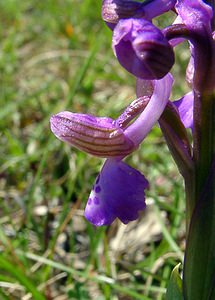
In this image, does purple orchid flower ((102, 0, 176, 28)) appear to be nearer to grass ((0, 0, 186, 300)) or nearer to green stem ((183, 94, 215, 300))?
green stem ((183, 94, 215, 300))

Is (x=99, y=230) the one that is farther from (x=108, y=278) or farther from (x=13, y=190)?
(x=13, y=190)

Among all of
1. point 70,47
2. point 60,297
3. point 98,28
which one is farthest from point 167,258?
point 98,28

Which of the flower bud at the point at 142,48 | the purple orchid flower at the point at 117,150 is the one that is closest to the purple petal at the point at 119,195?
the purple orchid flower at the point at 117,150

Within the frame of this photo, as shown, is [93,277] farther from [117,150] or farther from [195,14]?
[195,14]

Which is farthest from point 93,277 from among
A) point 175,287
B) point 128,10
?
point 128,10

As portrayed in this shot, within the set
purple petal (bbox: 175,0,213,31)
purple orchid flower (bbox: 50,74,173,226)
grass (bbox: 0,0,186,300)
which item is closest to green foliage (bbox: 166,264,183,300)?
purple orchid flower (bbox: 50,74,173,226)

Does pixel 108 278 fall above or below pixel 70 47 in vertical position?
below

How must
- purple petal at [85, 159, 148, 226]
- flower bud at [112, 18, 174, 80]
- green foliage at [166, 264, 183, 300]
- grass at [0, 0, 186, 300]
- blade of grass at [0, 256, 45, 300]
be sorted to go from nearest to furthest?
flower bud at [112, 18, 174, 80]
purple petal at [85, 159, 148, 226]
green foliage at [166, 264, 183, 300]
blade of grass at [0, 256, 45, 300]
grass at [0, 0, 186, 300]
